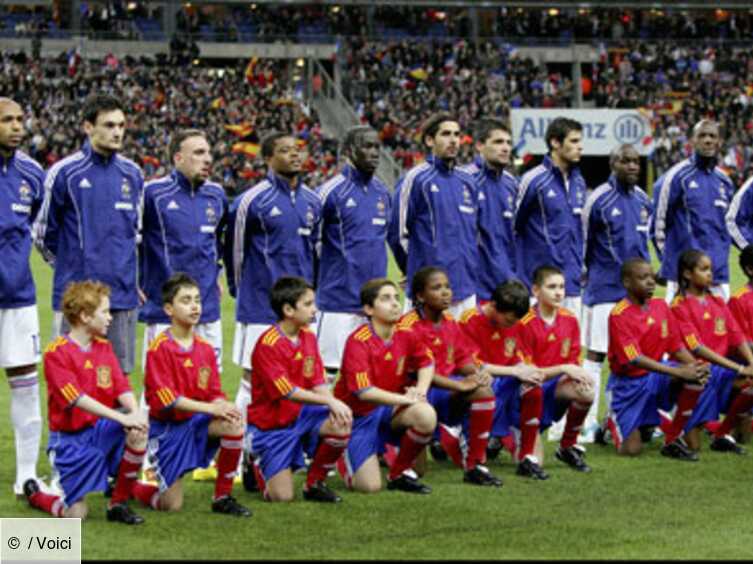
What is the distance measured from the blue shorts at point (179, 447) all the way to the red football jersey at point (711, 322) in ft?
12.0

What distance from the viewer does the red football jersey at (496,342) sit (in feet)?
31.0

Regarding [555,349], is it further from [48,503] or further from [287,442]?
[48,503]

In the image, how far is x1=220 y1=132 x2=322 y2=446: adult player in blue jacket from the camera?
926 cm

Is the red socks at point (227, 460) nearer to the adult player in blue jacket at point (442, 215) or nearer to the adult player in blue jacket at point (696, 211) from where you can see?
the adult player in blue jacket at point (442, 215)

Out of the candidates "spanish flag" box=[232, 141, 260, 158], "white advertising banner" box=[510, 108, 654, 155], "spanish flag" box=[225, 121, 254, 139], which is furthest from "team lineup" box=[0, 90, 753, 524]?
"spanish flag" box=[225, 121, 254, 139]

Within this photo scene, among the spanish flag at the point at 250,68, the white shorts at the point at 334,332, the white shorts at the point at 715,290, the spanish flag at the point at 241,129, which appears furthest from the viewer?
the spanish flag at the point at 250,68

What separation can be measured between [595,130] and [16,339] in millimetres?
28567

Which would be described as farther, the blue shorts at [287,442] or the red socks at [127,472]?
the blue shorts at [287,442]

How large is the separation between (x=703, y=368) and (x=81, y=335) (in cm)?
418

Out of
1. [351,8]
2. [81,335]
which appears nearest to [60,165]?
[81,335]

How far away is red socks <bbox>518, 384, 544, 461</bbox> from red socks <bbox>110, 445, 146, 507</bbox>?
8.52 feet

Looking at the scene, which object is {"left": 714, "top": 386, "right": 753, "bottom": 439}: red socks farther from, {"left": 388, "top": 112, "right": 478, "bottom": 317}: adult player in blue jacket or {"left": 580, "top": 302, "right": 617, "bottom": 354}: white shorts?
{"left": 388, "top": 112, "right": 478, "bottom": 317}: adult player in blue jacket

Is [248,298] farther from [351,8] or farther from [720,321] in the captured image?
[351,8]

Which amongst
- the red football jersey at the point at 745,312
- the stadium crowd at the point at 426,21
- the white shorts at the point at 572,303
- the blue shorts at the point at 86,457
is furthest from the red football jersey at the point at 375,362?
the stadium crowd at the point at 426,21
